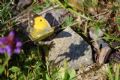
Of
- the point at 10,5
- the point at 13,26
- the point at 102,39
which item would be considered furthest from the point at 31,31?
the point at 102,39

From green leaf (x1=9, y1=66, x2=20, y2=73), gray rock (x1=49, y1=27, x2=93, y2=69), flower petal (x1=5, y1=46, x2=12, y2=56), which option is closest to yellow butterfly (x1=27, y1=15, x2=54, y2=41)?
gray rock (x1=49, y1=27, x2=93, y2=69)

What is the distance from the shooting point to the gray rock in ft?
8.30

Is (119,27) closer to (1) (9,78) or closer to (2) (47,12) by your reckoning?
(2) (47,12)

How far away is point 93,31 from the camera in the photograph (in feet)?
8.77

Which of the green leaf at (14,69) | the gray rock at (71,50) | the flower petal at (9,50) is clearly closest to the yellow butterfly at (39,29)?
the gray rock at (71,50)

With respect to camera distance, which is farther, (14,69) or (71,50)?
(71,50)

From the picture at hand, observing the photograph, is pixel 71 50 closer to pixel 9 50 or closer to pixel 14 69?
pixel 14 69

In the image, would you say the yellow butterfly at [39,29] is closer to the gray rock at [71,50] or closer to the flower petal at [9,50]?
the gray rock at [71,50]

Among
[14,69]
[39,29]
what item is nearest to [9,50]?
[14,69]

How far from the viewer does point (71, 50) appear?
2.57m

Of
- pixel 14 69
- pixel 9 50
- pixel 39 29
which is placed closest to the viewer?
pixel 9 50

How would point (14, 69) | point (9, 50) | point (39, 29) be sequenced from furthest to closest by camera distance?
point (39, 29)
point (14, 69)
point (9, 50)

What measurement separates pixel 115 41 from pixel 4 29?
826mm

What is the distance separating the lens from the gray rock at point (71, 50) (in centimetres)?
253
